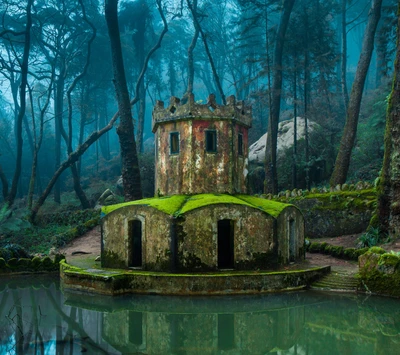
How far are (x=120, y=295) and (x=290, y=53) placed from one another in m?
24.8

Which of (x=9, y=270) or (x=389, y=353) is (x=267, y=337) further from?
(x=9, y=270)

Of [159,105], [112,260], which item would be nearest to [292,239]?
[112,260]

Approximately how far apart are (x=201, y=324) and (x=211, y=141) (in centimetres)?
868

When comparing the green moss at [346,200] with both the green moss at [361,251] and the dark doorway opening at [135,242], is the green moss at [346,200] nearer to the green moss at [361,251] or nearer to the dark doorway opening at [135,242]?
the green moss at [361,251]

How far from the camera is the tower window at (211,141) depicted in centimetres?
1672

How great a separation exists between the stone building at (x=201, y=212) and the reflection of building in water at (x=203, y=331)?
3465 mm

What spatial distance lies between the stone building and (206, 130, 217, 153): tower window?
0.14 ft

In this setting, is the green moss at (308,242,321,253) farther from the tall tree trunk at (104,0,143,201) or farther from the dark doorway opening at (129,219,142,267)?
the tall tree trunk at (104,0,143,201)

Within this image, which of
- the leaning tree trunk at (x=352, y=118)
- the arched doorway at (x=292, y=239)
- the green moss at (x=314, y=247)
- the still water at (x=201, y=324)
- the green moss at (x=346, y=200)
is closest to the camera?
the still water at (x=201, y=324)

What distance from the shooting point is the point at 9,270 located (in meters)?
17.7

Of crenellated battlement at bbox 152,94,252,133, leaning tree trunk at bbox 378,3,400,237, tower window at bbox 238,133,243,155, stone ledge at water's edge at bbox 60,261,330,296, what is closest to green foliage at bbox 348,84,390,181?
Result: leaning tree trunk at bbox 378,3,400,237

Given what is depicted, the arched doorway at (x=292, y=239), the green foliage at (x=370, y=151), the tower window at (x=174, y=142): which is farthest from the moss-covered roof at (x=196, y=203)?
the green foliage at (x=370, y=151)

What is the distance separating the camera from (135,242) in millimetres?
16578

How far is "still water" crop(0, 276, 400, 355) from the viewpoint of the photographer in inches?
336
